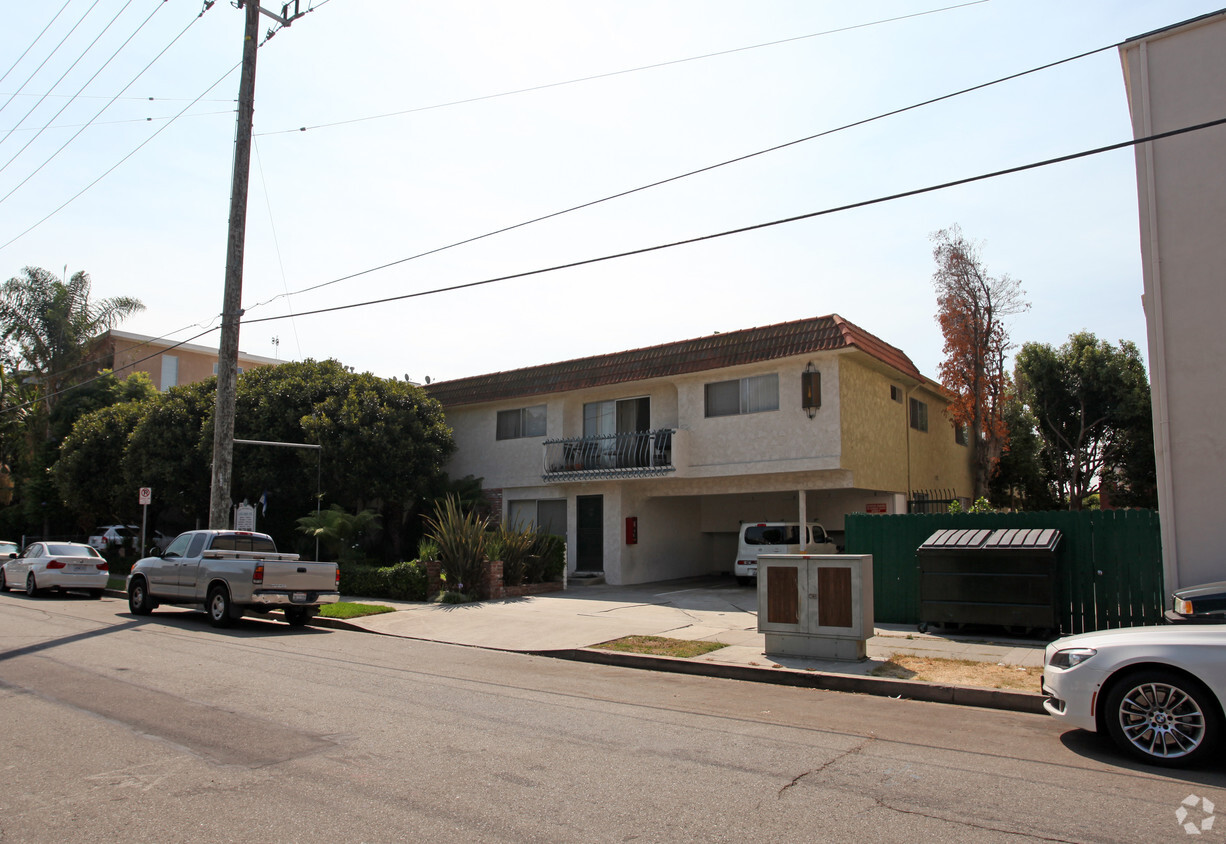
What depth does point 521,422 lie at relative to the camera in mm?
25891

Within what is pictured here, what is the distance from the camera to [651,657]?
11227 millimetres

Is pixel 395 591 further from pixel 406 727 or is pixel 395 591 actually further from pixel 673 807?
pixel 673 807

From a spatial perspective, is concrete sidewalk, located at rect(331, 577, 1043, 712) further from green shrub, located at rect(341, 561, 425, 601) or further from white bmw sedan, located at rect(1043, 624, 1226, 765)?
white bmw sedan, located at rect(1043, 624, 1226, 765)

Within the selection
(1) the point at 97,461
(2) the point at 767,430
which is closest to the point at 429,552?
(2) the point at 767,430

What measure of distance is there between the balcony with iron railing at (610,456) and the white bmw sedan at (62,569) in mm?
11495

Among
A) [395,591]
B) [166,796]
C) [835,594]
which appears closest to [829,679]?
[835,594]

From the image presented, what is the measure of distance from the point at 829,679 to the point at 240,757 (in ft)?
20.7

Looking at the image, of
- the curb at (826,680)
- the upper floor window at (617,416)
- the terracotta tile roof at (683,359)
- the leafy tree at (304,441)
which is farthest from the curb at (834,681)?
the leafy tree at (304,441)

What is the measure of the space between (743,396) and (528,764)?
16.0 metres

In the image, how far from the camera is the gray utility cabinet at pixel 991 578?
38.3ft

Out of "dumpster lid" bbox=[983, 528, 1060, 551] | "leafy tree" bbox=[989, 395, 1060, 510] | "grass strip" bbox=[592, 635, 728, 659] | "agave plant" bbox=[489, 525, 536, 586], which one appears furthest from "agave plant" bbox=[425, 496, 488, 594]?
"leafy tree" bbox=[989, 395, 1060, 510]

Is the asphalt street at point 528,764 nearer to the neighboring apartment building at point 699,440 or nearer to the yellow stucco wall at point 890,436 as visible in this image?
the neighboring apartment building at point 699,440

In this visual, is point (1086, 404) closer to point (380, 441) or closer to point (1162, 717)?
point (380, 441)

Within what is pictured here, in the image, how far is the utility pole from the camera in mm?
17344
